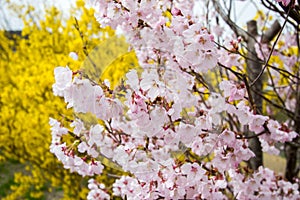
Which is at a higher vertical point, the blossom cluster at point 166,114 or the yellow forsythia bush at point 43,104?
the yellow forsythia bush at point 43,104

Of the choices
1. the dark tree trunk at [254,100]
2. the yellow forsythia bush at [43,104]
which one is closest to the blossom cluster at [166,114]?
the dark tree trunk at [254,100]

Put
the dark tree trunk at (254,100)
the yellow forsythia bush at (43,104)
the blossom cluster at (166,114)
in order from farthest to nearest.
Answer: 1. the yellow forsythia bush at (43,104)
2. the dark tree trunk at (254,100)
3. the blossom cluster at (166,114)

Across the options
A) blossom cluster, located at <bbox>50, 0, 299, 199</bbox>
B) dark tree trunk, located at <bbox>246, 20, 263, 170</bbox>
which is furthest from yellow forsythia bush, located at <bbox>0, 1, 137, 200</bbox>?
blossom cluster, located at <bbox>50, 0, 299, 199</bbox>

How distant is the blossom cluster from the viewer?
112 cm

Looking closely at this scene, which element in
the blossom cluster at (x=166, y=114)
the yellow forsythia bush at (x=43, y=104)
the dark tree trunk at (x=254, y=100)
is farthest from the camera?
the yellow forsythia bush at (x=43, y=104)

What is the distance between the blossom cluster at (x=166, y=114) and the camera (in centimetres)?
112

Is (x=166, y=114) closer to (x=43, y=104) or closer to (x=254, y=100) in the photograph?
(x=254, y=100)

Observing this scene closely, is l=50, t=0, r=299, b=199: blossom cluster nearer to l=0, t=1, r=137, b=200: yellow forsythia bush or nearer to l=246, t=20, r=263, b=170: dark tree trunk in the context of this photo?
l=246, t=20, r=263, b=170: dark tree trunk

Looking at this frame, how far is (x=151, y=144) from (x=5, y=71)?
159 inches

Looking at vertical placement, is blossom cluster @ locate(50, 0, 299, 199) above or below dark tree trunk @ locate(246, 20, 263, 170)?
below

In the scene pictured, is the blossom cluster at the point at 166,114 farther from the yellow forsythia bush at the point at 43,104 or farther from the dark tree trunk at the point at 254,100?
the yellow forsythia bush at the point at 43,104

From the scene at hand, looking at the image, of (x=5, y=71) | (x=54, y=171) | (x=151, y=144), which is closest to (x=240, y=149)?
(x=151, y=144)

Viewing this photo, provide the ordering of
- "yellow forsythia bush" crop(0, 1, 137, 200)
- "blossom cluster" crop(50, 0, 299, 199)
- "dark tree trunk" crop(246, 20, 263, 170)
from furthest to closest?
"yellow forsythia bush" crop(0, 1, 137, 200) < "dark tree trunk" crop(246, 20, 263, 170) < "blossom cluster" crop(50, 0, 299, 199)

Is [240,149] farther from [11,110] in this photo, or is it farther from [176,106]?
[11,110]
